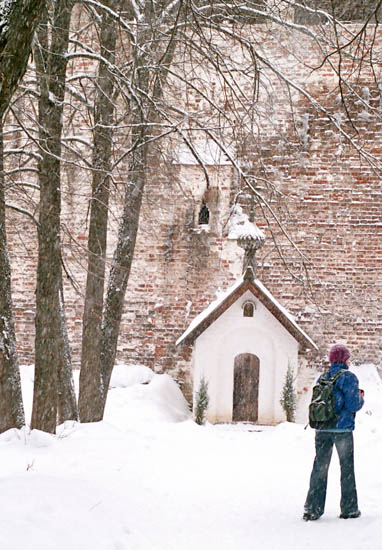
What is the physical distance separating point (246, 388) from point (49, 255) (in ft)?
22.5

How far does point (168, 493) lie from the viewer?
5.34m

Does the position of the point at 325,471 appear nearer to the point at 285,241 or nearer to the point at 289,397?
the point at 289,397

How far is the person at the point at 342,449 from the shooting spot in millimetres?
4590

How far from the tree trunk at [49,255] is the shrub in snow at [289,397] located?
624 cm

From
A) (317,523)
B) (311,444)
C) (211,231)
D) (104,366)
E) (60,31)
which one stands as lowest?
(311,444)

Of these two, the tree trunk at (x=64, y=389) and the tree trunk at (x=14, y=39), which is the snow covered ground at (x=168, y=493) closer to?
the tree trunk at (x=64, y=389)

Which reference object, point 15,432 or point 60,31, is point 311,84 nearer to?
point 60,31

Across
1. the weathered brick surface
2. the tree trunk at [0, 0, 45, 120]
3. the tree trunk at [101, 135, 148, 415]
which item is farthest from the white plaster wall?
the tree trunk at [0, 0, 45, 120]

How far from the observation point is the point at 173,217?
13477mm

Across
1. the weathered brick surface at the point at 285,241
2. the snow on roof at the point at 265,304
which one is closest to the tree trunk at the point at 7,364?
the snow on roof at the point at 265,304

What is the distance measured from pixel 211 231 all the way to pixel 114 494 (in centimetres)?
912

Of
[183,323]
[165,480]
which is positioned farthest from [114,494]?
[183,323]

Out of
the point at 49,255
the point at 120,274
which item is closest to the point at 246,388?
the point at 120,274

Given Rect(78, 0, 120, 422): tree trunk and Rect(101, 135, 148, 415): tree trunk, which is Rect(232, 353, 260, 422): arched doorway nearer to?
Rect(101, 135, 148, 415): tree trunk
